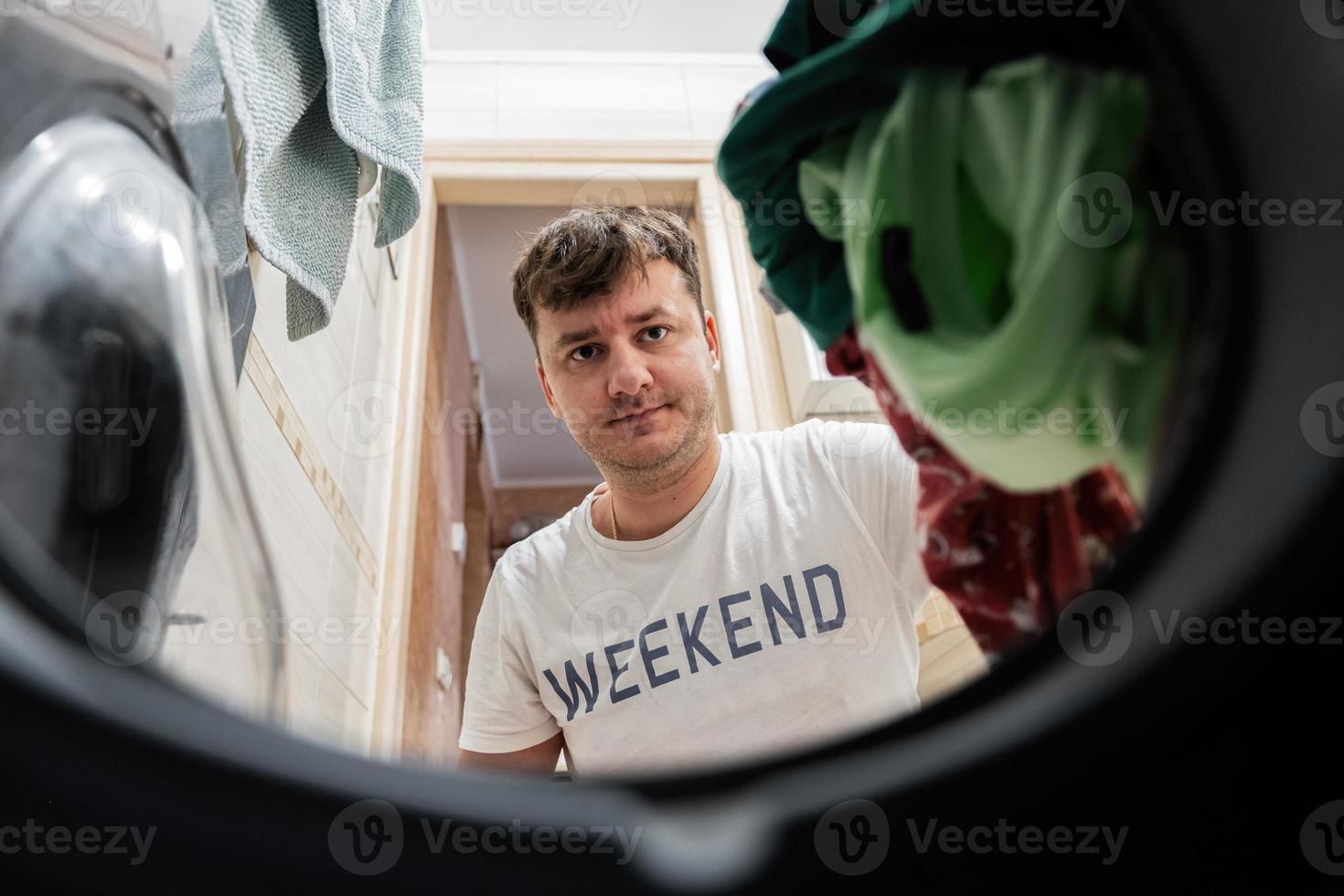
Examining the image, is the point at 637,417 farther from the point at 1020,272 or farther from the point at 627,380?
the point at 1020,272

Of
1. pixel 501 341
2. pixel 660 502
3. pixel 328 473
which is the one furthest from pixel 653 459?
pixel 501 341

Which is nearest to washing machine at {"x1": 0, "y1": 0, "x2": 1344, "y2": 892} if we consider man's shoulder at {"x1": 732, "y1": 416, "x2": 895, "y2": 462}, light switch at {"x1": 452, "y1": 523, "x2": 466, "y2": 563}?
man's shoulder at {"x1": 732, "y1": 416, "x2": 895, "y2": 462}

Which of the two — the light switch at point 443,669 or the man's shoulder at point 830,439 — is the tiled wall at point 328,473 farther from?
the man's shoulder at point 830,439

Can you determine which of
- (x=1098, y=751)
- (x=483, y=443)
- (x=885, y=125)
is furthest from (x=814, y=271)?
(x=483, y=443)

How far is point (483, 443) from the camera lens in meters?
1.57

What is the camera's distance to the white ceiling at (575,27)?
1290mm

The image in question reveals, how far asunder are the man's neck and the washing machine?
40 centimetres

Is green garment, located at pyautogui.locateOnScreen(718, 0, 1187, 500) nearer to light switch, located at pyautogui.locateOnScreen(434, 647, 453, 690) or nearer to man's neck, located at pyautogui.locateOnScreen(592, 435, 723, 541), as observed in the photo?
man's neck, located at pyautogui.locateOnScreen(592, 435, 723, 541)

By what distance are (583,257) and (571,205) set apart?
0.70 metres

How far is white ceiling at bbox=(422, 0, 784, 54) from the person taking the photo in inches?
50.8

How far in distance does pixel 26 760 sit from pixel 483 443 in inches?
56.2

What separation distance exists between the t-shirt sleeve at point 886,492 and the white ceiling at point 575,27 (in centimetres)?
103

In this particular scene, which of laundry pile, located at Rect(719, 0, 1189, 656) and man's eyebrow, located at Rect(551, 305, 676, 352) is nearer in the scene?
laundry pile, located at Rect(719, 0, 1189, 656)

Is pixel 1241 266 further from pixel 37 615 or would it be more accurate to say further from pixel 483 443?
pixel 483 443
